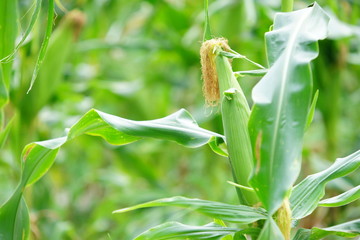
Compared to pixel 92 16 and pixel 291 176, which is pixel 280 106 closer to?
pixel 291 176

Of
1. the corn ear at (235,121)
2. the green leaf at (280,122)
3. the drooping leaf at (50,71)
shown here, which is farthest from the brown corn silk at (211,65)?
the drooping leaf at (50,71)

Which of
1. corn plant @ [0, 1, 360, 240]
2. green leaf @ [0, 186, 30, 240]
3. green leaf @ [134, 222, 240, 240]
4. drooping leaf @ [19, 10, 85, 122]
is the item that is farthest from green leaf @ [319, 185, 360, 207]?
drooping leaf @ [19, 10, 85, 122]

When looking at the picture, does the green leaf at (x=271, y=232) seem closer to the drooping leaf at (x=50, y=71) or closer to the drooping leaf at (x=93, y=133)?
the drooping leaf at (x=93, y=133)

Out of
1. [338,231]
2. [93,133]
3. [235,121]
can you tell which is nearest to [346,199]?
[338,231]

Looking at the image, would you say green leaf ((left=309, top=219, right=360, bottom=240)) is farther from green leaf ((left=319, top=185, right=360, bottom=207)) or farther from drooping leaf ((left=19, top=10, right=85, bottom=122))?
drooping leaf ((left=19, top=10, right=85, bottom=122))

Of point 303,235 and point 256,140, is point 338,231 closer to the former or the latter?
point 303,235

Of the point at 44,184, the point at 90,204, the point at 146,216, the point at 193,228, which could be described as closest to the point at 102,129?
the point at 193,228
